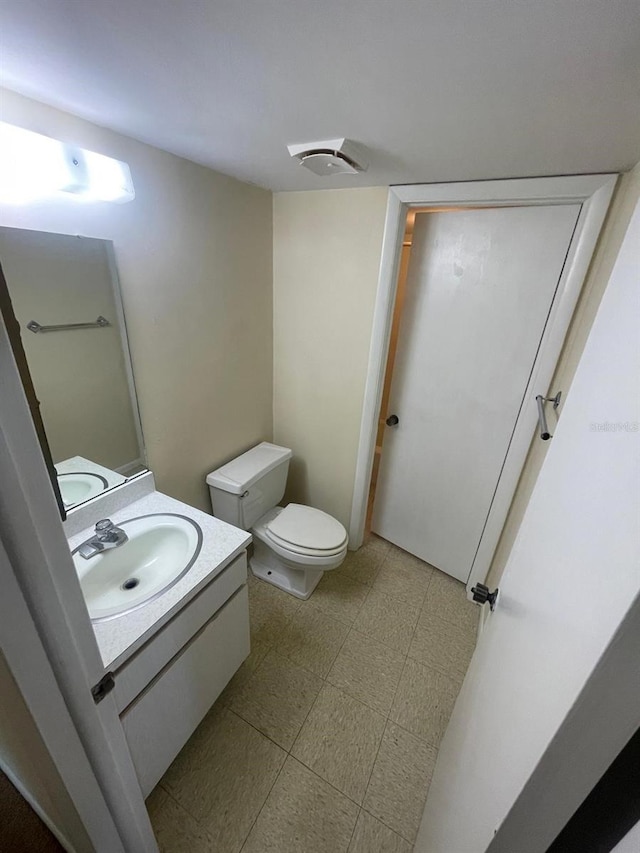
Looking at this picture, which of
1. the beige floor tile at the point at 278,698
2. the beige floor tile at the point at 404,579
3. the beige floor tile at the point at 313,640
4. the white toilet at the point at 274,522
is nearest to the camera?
the beige floor tile at the point at 278,698

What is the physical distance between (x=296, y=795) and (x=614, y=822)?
121 cm

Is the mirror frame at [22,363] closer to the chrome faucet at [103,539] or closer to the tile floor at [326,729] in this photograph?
the chrome faucet at [103,539]

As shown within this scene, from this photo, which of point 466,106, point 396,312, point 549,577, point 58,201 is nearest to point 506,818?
point 549,577

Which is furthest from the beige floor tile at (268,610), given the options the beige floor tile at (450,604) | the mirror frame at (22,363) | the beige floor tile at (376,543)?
the mirror frame at (22,363)

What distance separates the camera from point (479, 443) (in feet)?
5.71

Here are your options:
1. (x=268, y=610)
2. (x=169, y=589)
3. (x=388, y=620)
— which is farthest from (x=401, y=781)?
(x=169, y=589)

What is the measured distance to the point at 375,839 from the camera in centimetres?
108

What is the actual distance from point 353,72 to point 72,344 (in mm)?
1073

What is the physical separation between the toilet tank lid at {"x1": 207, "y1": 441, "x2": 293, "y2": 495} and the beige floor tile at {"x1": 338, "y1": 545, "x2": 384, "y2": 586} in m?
0.79

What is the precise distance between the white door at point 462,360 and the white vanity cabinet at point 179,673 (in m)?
1.20

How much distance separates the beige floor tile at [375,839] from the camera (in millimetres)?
1064

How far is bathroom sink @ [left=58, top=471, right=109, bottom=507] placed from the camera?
45.8 inches

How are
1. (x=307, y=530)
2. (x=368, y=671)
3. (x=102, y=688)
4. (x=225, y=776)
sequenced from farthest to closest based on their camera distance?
(x=307, y=530) < (x=368, y=671) < (x=225, y=776) < (x=102, y=688)

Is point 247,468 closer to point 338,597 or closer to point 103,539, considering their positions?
point 103,539
